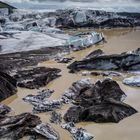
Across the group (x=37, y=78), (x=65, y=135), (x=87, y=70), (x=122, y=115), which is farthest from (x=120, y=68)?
(x=65, y=135)

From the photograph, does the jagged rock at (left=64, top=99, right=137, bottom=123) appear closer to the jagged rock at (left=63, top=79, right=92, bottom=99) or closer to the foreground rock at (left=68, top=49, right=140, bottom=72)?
the jagged rock at (left=63, top=79, right=92, bottom=99)

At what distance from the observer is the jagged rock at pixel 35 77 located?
1805 cm

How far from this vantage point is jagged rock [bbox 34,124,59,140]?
11.6 meters

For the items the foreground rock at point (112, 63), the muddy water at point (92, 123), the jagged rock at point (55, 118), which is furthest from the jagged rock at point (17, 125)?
the foreground rock at point (112, 63)

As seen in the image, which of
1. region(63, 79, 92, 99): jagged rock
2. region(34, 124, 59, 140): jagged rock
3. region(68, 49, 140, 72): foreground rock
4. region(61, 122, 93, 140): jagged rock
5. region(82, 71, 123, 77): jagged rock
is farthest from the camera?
region(68, 49, 140, 72): foreground rock

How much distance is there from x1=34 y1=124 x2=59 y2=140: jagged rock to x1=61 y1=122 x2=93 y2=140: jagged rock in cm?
49

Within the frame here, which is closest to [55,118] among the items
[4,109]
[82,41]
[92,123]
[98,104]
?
[92,123]

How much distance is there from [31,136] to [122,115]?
3278 mm

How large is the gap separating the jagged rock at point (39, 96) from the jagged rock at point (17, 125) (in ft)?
7.88

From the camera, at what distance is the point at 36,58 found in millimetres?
26312

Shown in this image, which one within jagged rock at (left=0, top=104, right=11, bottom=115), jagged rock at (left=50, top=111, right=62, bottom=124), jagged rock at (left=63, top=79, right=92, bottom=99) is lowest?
jagged rock at (left=0, top=104, right=11, bottom=115)

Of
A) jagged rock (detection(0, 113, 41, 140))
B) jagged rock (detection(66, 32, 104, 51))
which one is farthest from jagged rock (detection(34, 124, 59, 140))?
jagged rock (detection(66, 32, 104, 51))

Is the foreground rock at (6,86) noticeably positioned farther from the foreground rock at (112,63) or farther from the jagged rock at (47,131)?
the foreground rock at (112,63)

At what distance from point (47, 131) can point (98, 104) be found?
2.95 m
